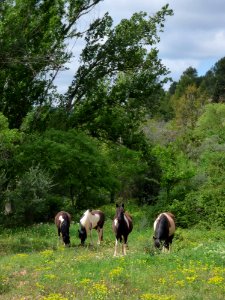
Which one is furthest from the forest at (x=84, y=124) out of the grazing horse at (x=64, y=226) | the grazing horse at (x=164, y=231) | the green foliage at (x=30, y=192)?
the grazing horse at (x=164, y=231)

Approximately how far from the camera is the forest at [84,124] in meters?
30.3

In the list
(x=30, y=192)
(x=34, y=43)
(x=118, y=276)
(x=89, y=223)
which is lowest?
(x=118, y=276)

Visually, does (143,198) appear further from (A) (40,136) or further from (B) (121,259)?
(B) (121,259)

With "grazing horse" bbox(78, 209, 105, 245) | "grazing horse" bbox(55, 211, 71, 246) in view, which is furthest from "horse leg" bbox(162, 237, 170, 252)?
"grazing horse" bbox(55, 211, 71, 246)

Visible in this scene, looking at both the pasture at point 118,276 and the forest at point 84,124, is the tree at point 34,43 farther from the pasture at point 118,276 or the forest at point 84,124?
the pasture at point 118,276

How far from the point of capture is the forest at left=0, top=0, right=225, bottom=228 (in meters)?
30.3

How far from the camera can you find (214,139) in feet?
148

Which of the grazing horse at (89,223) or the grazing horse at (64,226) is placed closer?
the grazing horse at (64,226)

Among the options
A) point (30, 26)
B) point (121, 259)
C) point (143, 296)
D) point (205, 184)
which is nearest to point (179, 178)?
point (205, 184)

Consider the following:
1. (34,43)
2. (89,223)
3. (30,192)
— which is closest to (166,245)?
(89,223)

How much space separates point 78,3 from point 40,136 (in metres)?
10.4

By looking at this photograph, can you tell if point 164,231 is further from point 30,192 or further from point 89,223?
point 30,192

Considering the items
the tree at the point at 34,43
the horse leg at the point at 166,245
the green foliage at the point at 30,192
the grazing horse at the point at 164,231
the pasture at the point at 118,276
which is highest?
the tree at the point at 34,43

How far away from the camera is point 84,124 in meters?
39.2
